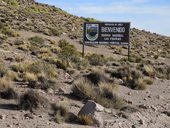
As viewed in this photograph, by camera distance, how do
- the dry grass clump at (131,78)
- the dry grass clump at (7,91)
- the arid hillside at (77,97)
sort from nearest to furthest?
the arid hillside at (77,97)
the dry grass clump at (7,91)
the dry grass clump at (131,78)

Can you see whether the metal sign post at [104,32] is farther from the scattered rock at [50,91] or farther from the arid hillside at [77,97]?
the scattered rock at [50,91]

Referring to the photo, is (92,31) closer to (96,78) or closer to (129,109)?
(96,78)

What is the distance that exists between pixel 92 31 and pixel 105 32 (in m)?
0.96

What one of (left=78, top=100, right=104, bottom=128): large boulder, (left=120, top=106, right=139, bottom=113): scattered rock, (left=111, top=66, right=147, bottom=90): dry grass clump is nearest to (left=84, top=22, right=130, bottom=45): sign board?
(left=111, top=66, right=147, bottom=90): dry grass clump

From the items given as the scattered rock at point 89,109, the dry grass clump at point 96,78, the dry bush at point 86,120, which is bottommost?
the dry bush at point 86,120

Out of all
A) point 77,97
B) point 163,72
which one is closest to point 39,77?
point 77,97

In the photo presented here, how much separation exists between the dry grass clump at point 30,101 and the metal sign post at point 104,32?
21.5m

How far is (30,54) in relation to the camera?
107 ft

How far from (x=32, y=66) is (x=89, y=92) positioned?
5.61 metres

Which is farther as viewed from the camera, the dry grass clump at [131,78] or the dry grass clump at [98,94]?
the dry grass clump at [131,78]

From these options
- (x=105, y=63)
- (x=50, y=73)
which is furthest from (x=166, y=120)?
(x=105, y=63)

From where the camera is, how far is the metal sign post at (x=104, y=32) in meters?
36.9

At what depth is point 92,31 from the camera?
37094 millimetres

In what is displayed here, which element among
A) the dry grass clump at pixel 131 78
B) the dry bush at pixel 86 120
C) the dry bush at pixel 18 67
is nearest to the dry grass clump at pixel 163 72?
the dry grass clump at pixel 131 78
